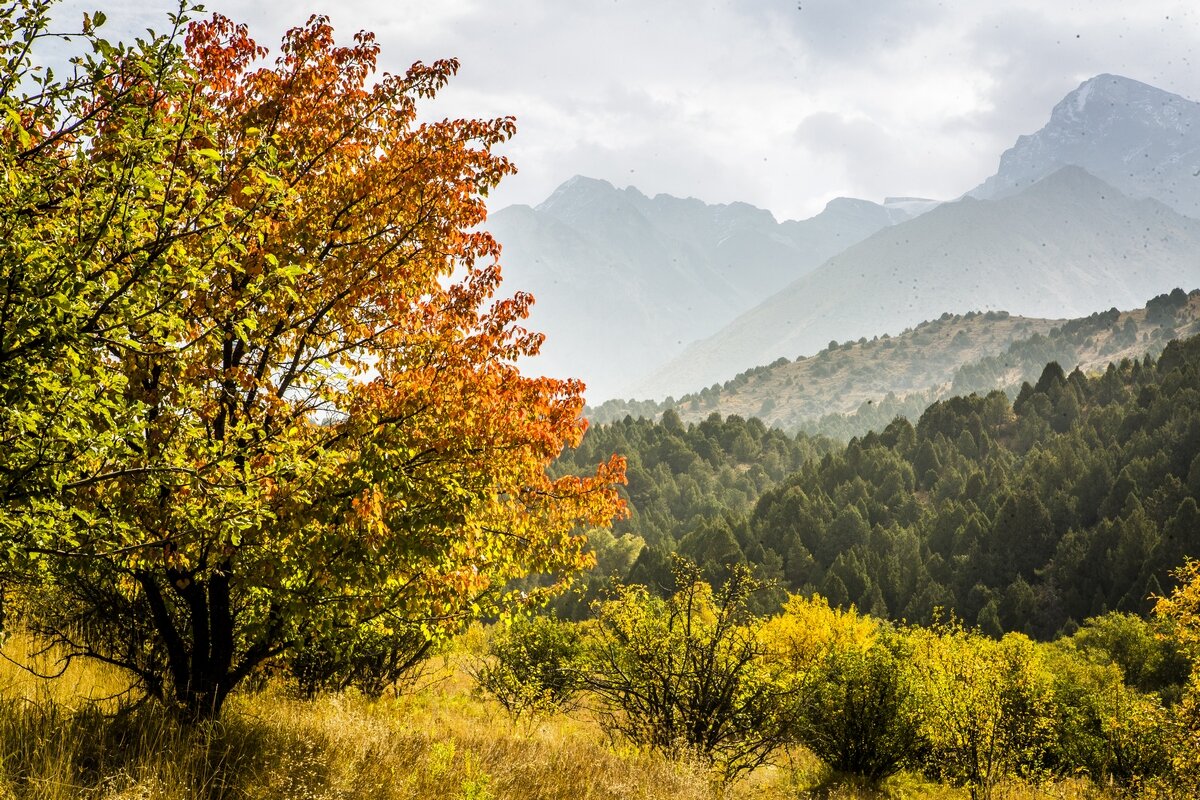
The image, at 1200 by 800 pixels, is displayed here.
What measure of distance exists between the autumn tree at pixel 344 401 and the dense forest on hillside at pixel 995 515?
99.3 m

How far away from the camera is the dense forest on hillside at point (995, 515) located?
99.9 meters

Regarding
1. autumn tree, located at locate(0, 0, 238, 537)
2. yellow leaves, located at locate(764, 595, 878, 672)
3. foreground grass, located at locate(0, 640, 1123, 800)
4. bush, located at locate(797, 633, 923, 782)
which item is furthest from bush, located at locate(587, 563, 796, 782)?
yellow leaves, located at locate(764, 595, 878, 672)

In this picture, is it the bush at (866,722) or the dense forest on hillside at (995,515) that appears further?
the dense forest on hillside at (995,515)

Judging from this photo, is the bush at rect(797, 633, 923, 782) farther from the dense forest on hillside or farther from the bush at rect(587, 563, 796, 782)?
the dense forest on hillside

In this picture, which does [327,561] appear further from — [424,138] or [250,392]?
[424,138]

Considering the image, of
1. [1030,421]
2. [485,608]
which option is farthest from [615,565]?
[485,608]

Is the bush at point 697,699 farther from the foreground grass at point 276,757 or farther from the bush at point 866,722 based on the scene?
the bush at point 866,722

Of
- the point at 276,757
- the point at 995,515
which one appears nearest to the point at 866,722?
the point at 276,757

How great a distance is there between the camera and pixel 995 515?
4843 inches

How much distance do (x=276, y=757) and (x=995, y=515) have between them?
138 m

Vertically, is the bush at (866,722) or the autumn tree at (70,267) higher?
the autumn tree at (70,267)

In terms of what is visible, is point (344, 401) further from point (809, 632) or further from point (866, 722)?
point (809, 632)

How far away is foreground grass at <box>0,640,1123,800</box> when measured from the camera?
6.48 metres

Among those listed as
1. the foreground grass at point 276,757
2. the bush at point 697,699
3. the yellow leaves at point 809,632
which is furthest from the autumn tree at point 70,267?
the yellow leaves at point 809,632
